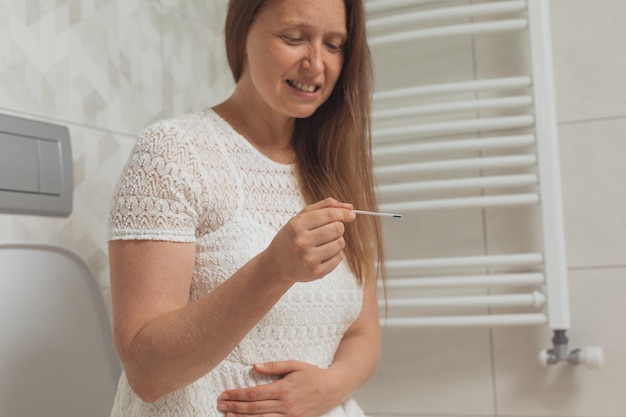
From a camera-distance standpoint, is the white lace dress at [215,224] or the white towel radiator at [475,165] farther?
the white towel radiator at [475,165]

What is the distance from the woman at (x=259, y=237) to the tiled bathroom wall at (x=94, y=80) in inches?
10.4

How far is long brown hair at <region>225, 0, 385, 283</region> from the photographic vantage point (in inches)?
41.7

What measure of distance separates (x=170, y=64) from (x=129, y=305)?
69 cm

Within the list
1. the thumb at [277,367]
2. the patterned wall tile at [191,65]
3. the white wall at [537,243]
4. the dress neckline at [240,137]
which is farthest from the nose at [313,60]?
the white wall at [537,243]

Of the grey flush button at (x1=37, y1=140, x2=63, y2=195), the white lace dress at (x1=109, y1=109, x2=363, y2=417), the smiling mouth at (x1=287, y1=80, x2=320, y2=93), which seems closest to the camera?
the white lace dress at (x1=109, y1=109, x2=363, y2=417)

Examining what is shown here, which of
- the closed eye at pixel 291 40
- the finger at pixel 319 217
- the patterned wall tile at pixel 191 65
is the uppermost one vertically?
the patterned wall tile at pixel 191 65

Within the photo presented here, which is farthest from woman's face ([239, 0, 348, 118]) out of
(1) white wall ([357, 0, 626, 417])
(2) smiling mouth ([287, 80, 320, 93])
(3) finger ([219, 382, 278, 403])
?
(1) white wall ([357, 0, 626, 417])

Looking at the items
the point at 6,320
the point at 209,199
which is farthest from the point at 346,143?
the point at 6,320

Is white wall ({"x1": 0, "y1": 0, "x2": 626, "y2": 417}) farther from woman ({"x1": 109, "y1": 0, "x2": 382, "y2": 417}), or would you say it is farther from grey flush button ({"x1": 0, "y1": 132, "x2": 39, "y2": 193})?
woman ({"x1": 109, "y1": 0, "x2": 382, "y2": 417})

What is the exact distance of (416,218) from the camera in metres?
1.55

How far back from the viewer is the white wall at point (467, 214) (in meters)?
1.20

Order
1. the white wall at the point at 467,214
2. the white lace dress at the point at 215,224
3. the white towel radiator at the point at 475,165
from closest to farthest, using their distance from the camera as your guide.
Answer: the white lace dress at the point at 215,224
the white wall at the point at 467,214
the white towel radiator at the point at 475,165

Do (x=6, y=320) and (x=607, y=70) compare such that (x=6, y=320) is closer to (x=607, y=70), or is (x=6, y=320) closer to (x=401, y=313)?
(x=401, y=313)

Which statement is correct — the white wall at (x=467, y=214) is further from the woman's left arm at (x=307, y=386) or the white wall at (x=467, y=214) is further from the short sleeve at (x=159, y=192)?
the woman's left arm at (x=307, y=386)
